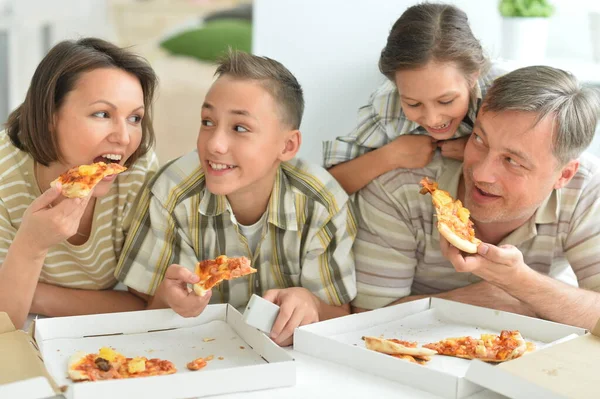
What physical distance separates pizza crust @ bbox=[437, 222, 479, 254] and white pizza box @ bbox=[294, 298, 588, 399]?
0.19 m

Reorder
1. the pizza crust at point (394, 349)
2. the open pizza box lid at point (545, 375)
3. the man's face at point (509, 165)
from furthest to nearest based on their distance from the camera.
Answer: the man's face at point (509, 165) → the pizza crust at point (394, 349) → the open pizza box lid at point (545, 375)

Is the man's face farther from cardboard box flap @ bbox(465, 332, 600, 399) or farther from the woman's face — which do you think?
the woman's face

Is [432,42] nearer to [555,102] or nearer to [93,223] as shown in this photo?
[555,102]

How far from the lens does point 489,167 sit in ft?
5.59

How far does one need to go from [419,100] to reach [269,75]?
0.34 meters

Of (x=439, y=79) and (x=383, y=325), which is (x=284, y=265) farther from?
(x=439, y=79)

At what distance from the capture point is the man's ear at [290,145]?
184 cm

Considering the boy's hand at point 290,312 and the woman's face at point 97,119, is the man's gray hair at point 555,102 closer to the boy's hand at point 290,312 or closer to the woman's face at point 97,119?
the boy's hand at point 290,312

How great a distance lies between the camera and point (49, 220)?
1515 mm

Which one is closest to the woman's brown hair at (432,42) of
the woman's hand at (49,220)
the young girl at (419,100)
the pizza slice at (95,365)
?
the young girl at (419,100)

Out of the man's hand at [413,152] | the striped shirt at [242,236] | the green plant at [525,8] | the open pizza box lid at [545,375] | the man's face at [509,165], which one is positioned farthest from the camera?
the green plant at [525,8]

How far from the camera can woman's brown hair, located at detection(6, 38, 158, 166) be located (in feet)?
5.77

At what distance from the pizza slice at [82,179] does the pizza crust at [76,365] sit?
11.7 inches

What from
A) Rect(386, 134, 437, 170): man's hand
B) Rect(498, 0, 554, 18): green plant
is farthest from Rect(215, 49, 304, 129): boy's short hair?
Rect(498, 0, 554, 18): green plant
